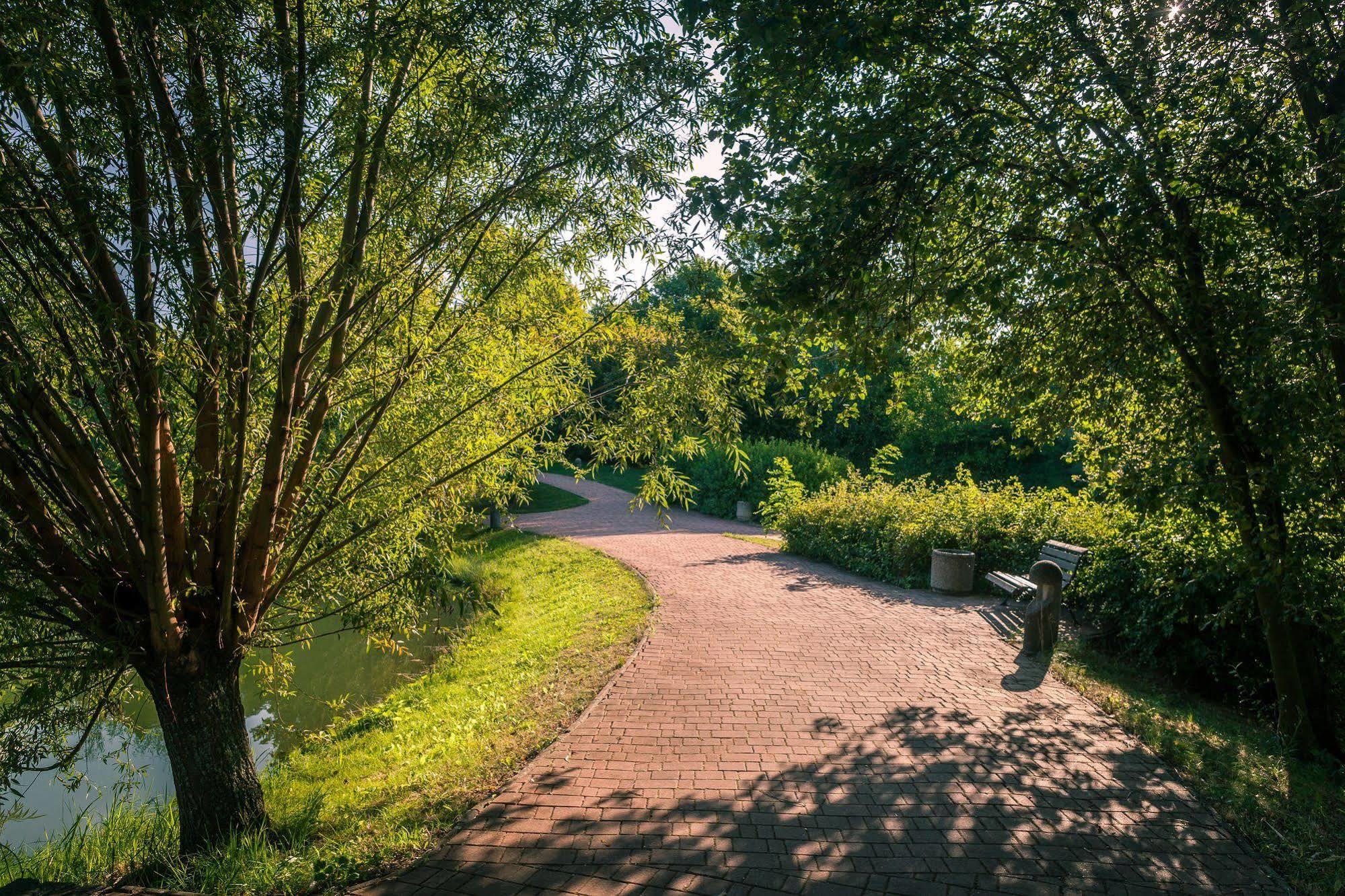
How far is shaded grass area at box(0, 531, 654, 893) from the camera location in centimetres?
419

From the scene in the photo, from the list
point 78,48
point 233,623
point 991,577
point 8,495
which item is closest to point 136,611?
point 233,623

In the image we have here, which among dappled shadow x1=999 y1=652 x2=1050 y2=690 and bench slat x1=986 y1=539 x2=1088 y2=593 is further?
bench slat x1=986 y1=539 x2=1088 y2=593

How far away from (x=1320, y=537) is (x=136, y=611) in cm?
800

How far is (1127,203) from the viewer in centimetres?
488

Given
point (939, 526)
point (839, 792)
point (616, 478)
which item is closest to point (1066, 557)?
point (939, 526)

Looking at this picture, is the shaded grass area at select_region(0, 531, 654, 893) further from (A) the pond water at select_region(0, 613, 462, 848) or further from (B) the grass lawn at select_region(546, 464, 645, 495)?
(B) the grass lawn at select_region(546, 464, 645, 495)

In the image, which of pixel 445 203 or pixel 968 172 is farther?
pixel 968 172

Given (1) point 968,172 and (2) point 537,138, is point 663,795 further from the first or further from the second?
(1) point 968,172

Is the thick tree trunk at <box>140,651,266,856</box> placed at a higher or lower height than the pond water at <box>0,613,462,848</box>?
higher

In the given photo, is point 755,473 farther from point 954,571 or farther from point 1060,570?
point 1060,570

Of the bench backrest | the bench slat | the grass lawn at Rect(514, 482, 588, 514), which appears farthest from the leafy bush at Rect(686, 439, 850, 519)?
the bench backrest

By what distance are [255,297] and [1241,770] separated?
23.4ft

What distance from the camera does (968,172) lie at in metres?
5.79

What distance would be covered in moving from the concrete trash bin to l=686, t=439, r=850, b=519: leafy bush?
8916 mm
